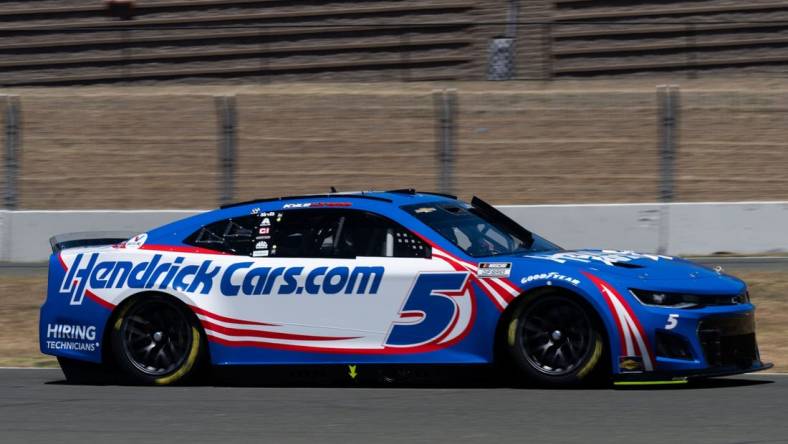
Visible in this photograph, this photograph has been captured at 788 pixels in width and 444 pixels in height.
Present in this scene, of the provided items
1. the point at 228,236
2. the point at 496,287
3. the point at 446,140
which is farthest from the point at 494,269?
the point at 446,140

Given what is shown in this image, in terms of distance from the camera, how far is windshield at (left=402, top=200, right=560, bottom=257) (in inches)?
349

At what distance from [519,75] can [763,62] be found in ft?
14.9

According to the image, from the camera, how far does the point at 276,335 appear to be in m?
8.90

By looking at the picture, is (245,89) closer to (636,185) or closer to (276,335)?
(636,185)

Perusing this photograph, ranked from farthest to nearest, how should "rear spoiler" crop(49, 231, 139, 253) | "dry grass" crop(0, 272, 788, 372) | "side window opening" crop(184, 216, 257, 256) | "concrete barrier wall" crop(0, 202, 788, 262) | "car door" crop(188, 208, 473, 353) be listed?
"concrete barrier wall" crop(0, 202, 788, 262) → "dry grass" crop(0, 272, 788, 372) → "rear spoiler" crop(49, 231, 139, 253) → "side window opening" crop(184, 216, 257, 256) → "car door" crop(188, 208, 473, 353)

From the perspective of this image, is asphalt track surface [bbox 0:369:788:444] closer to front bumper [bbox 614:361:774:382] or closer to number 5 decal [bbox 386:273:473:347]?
front bumper [bbox 614:361:774:382]

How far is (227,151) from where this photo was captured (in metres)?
18.3

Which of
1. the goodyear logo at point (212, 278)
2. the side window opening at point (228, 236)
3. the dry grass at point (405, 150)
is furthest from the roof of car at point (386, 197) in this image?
the dry grass at point (405, 150)

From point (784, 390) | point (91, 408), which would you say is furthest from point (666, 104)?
point (91, 408)

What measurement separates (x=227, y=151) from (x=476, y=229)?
967 centimetres

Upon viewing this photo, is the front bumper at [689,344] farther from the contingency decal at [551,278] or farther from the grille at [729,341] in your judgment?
the contingency decal at [551,278]

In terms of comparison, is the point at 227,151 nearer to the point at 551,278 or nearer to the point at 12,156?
the point at 12,156

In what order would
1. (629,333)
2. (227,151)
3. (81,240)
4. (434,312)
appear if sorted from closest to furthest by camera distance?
(629,333)
(434,312)
(81,240)
(227,151)

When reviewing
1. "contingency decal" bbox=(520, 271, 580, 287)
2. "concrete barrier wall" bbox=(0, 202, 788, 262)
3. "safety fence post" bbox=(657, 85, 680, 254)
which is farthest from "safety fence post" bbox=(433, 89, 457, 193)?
"contingency decal" bbox=(520, 271, 580, 287)
